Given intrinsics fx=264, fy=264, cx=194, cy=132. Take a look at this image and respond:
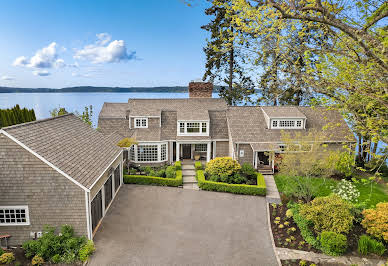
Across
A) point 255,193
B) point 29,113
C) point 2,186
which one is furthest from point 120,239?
point 29,113

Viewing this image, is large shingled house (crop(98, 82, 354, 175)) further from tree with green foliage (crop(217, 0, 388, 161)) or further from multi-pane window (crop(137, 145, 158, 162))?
tree with green foliage (crop(217, 0, 388, 161))

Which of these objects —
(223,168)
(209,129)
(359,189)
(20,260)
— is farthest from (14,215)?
(359,189)

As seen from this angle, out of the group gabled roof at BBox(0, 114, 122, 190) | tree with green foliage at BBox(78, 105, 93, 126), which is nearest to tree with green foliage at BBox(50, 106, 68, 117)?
tree with green foliage at BBox(78, 105, 93, 126)

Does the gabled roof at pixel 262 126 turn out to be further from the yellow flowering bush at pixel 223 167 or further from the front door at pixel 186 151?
the front door at pixel 186 151

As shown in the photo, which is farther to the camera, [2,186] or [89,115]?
[89,115]

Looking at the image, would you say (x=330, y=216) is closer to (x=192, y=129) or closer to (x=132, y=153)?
(x=192, y=129)

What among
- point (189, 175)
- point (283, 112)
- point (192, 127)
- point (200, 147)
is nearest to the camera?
point (189, 175)

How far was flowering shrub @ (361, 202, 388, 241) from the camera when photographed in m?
13.6

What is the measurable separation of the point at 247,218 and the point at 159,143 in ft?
37.1

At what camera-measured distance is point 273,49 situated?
9.02m

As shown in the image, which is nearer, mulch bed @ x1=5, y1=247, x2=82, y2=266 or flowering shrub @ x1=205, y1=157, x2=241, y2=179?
mulch bed @ x1=5, y1=247, x2=82, y2=266

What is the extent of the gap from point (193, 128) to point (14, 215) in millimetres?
16316

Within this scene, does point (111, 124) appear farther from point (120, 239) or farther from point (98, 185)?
point (120, 239)

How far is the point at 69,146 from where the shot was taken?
50.0 ft
